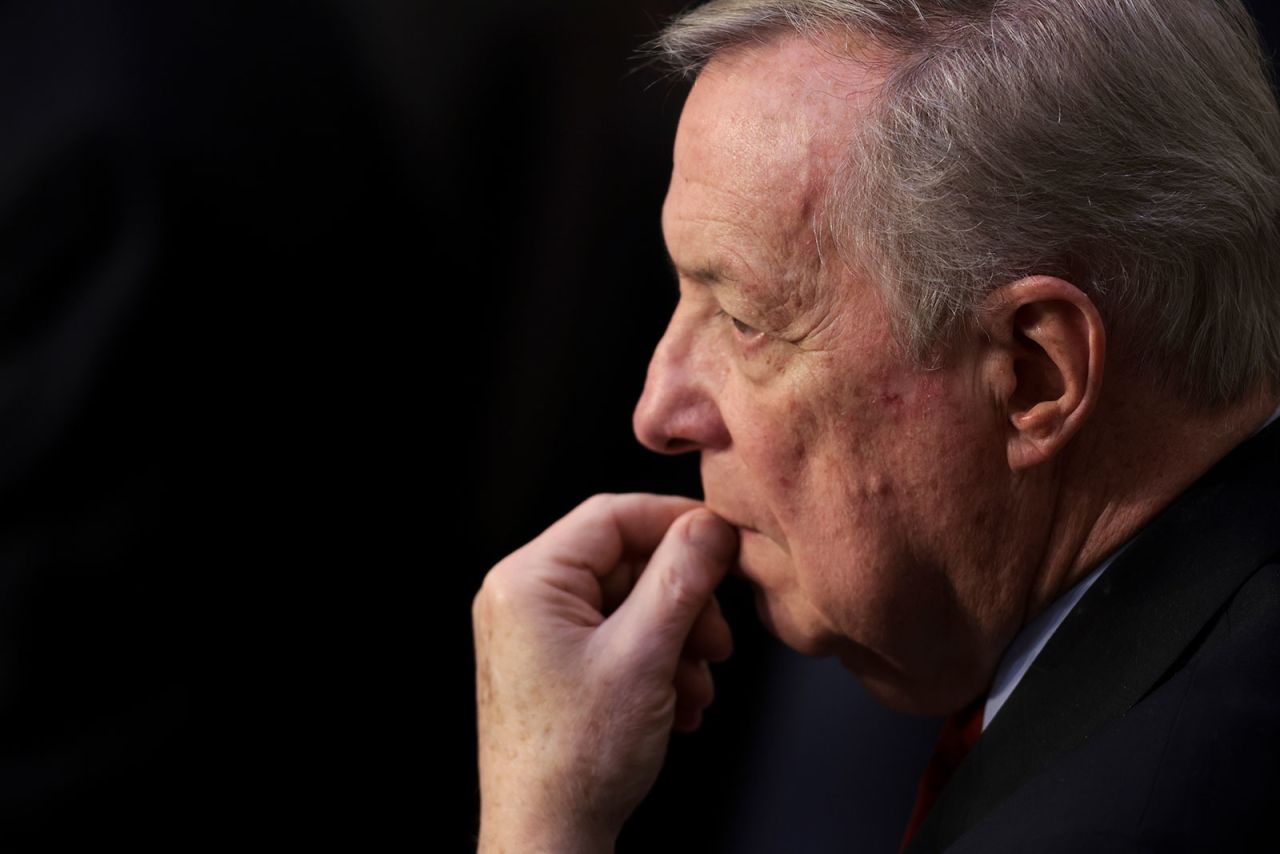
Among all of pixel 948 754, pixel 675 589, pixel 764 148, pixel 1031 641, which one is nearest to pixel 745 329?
pixel 764 148

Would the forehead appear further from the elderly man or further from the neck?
the neck

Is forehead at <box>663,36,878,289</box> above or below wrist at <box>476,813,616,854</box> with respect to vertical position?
above

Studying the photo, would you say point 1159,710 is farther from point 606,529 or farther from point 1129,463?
point 606,529

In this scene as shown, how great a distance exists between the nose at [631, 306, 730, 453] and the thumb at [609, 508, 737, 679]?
106mm

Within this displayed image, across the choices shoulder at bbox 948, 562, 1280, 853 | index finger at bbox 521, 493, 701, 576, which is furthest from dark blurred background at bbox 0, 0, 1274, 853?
shoulder at bbox 948, 562, 1280, 853

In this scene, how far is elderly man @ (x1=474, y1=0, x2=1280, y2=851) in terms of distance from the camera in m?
1.05

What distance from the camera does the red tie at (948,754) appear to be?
4.38 ft

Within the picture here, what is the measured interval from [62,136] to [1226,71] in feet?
4.22

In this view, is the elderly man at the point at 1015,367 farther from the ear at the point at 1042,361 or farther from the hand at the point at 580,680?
the hand at the point at 580,680

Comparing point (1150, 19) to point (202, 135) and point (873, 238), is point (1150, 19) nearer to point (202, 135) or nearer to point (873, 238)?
point (873, 238)

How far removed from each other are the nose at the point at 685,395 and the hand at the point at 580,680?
117 mm

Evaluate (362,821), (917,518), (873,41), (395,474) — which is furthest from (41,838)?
(873,41)

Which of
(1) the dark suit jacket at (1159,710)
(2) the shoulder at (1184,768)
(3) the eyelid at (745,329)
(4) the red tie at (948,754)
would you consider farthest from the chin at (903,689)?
(3) the eyelid at (745,329)

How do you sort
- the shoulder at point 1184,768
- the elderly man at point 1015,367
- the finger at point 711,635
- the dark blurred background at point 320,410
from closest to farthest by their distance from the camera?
the shoulder at point 1184,768
the elderly man at point 1015,367
the finger at point 711,635
the dark blurred background at point 320,410
